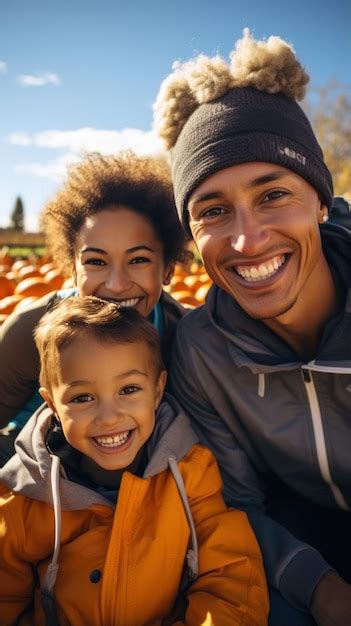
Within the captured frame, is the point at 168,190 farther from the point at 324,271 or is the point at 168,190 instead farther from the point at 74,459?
the point at 74,459

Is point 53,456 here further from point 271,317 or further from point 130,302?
point 271,317

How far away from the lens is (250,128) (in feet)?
6.14

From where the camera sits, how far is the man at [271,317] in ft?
6.05

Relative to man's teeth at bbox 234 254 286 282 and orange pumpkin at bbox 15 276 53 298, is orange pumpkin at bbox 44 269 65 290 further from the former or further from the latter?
man's teeth at bbox 234 254 286 282

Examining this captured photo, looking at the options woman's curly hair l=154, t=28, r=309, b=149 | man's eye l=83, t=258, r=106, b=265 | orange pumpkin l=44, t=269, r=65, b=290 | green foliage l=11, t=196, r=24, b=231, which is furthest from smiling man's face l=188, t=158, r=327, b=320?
green foliage l=11, t=196, r=24, b=231

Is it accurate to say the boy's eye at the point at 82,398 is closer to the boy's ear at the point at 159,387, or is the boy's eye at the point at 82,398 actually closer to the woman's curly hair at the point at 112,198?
the boy's ear at the point at 159,387

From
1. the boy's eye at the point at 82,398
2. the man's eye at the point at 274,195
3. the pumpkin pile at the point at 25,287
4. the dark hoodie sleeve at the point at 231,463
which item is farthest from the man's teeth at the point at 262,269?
the pumpkin pile at the point at 25,287

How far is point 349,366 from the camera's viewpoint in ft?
6.01

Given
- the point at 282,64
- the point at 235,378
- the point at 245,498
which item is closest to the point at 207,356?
the point at 235,378

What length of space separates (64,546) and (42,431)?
431 mm

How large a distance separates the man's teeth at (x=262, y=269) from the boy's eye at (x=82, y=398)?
747 mm

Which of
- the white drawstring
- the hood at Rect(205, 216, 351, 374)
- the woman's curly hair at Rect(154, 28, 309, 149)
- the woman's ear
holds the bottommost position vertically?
the white drawstring

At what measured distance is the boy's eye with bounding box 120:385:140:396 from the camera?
6.08ft

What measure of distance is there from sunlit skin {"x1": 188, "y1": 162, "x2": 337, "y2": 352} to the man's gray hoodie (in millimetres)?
191
